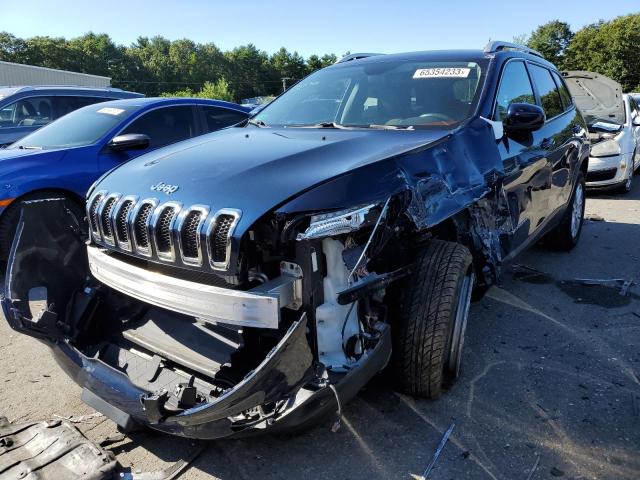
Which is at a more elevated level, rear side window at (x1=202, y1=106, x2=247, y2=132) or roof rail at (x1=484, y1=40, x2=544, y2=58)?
roof rail at (x1=484, y1=40, x2=544, y2=58)

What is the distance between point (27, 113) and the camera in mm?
8008

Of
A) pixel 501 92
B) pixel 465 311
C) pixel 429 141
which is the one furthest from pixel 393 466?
pixel 501 92

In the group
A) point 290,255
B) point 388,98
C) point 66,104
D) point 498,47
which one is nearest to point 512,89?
point 498,47

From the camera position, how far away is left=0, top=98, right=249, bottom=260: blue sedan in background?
5141 mm

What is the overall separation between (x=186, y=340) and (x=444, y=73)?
2.50m

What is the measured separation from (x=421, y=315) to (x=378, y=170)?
2.53 feet

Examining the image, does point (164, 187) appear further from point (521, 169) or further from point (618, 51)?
point (618, 51)

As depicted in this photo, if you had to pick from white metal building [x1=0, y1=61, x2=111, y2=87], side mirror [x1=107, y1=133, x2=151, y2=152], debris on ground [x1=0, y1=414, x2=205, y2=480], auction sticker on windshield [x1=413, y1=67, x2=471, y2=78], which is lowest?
debris on ground [x1=0, y1=414, x2=205, y2=480]

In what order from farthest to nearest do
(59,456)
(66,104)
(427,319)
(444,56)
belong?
(66,104), (444,56), (427,319), (59,456)

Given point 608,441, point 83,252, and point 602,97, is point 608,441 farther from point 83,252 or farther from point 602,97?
point 602,97

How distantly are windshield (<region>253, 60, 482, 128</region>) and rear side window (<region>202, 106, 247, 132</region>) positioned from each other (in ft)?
8.98

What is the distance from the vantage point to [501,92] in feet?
12.0

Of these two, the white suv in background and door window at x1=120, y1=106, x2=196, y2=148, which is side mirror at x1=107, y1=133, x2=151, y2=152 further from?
the white suv in background

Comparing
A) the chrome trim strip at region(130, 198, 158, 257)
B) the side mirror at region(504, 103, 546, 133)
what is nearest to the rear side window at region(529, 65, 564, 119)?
the side mirror at region(504, 103, 546, 133)
